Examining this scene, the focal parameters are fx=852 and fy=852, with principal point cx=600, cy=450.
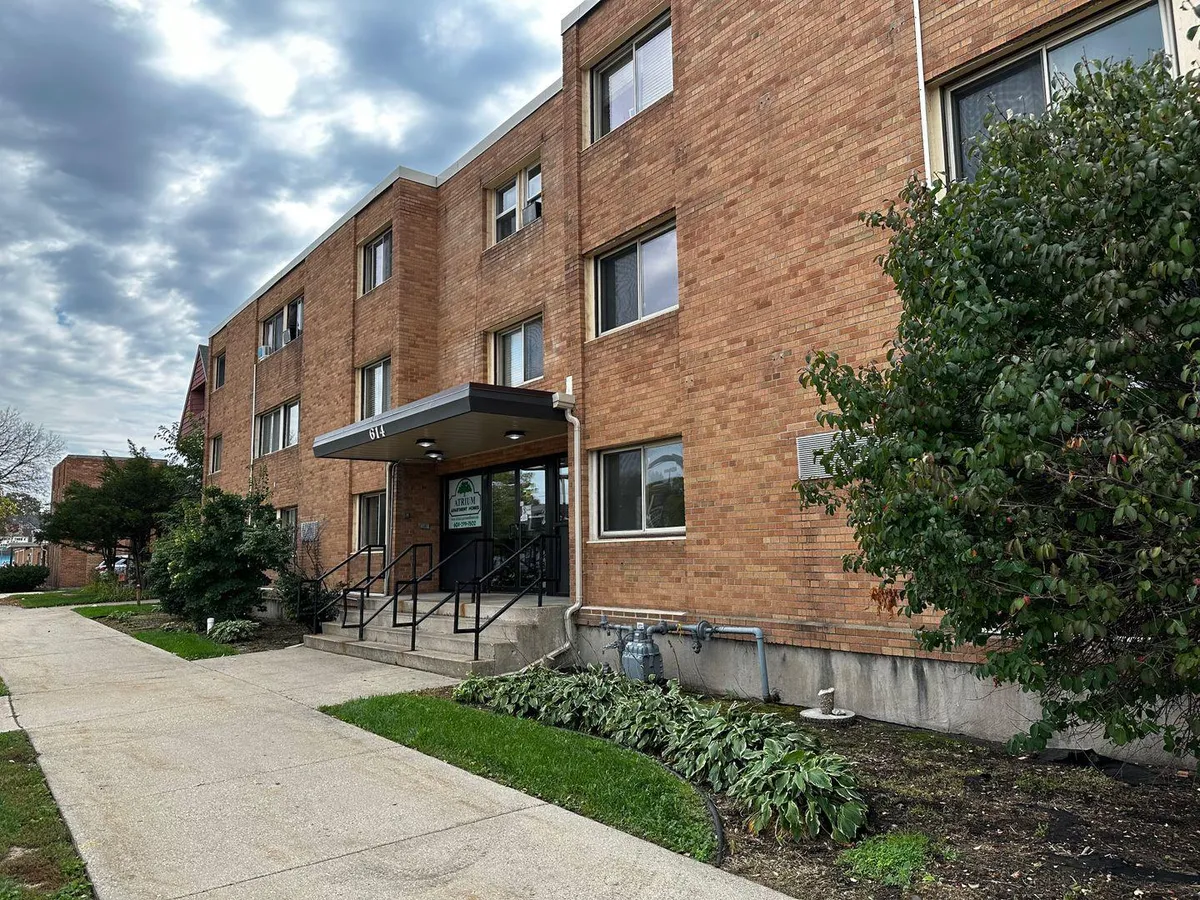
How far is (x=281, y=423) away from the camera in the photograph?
22250mm

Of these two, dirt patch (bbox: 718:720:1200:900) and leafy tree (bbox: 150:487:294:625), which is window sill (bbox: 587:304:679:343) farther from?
leafy tree (bbox: 150:487:294:625)

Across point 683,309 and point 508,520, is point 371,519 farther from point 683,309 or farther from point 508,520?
point 683,309

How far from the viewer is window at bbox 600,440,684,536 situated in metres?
10.4

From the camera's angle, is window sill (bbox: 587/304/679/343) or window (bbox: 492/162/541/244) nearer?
window sill (bbox: 587/304/679/343)

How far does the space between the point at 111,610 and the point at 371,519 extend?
982 centimetres

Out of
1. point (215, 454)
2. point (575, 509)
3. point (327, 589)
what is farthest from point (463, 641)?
point (215, 454)

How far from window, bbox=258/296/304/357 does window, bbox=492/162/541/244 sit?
8.12 metres

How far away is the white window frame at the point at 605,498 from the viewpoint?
10.4 meters

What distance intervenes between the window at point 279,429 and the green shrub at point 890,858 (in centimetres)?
1861

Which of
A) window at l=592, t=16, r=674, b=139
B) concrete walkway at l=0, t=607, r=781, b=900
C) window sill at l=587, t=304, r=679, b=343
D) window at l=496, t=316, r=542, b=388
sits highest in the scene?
window at l=592, t=16, r=674, b=139

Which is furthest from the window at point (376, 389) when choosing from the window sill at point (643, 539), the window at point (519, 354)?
the window sill at point (643, 539)

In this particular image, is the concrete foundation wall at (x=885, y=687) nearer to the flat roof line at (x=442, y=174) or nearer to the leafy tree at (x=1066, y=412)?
the leafy tree at (x=1066, y=412)

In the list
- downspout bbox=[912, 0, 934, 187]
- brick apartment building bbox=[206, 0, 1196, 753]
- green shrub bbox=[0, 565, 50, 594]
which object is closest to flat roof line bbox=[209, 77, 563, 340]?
brick apartment building bbox=[206, 0, 1196, 753]

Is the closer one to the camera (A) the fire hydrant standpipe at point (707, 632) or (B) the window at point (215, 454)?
(A) the fire hydrant standpipe at point (707, 632)
